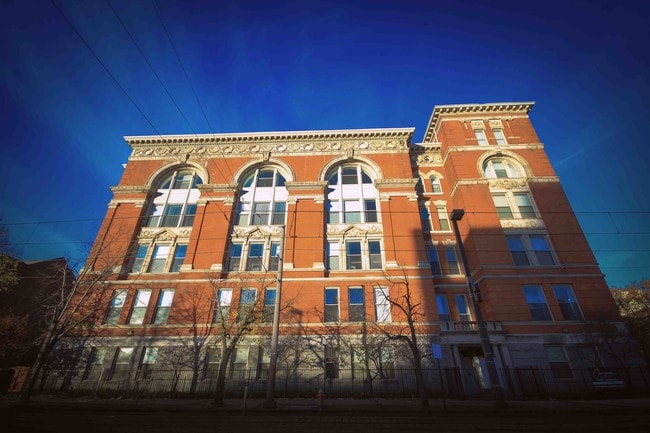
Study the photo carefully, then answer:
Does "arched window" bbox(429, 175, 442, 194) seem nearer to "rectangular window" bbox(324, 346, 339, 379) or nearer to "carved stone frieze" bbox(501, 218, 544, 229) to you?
"carved stone frieze" bbox(501, 218, 544, 229)

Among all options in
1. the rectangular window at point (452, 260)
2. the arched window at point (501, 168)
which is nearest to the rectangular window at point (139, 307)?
the rectangular window at point (452, 260)

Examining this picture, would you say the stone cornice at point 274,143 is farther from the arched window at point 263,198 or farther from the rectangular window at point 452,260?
the rectangular window at point 452,260

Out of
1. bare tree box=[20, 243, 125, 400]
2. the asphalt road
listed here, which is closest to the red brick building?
bare tree box=[20, 243, 125, 400]

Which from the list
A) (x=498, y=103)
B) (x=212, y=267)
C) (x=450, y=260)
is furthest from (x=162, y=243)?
(x=498, y=103)

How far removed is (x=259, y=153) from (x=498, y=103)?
2632cm

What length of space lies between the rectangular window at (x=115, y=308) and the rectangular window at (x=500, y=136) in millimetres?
36905

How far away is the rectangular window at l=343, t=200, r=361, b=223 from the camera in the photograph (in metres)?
26.6

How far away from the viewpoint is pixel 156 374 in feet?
64.4

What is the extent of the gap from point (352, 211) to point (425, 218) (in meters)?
7.64

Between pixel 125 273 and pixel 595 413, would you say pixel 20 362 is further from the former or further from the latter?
pixel 595 413

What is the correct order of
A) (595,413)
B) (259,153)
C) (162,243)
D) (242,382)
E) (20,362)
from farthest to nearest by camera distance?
(259,153)
(162,243)
(20,362)
(242,382)
(595,413)

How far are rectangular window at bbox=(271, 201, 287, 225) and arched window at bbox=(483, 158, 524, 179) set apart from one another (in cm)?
2015

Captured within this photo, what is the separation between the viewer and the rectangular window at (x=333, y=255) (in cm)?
2430

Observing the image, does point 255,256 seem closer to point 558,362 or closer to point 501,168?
point 558,362
